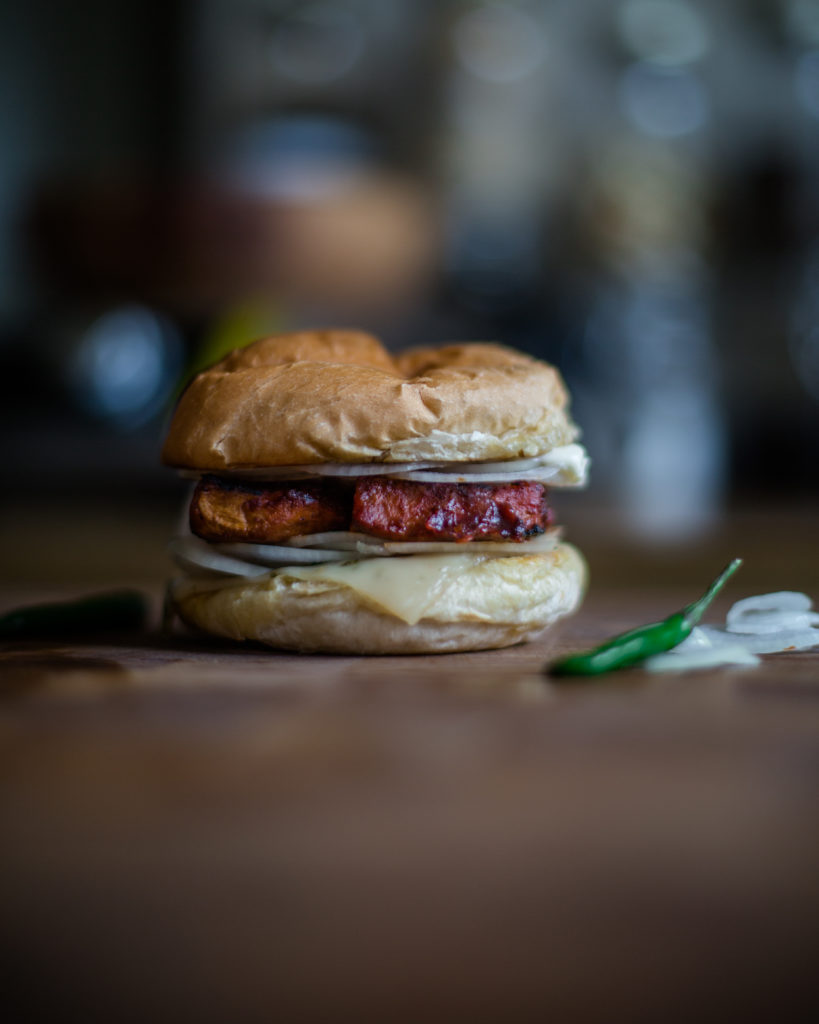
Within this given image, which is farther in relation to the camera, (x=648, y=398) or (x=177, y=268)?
(x=648, y=398)

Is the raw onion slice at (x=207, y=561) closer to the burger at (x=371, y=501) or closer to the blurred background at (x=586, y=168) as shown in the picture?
the burger at (x=371, y=501)

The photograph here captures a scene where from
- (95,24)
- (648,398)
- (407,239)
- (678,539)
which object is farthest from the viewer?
(95,24)

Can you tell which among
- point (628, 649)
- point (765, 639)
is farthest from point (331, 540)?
point (765, 639)

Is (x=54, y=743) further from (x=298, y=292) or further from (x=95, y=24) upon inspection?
(x=95, y=24)

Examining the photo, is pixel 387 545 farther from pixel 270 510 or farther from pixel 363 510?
pixel 270 510

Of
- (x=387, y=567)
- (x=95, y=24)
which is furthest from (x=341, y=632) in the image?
(x=95, y=24)

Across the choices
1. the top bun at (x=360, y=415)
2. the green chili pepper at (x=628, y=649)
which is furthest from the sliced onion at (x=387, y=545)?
the green chili pepper at (x=628, y=649)

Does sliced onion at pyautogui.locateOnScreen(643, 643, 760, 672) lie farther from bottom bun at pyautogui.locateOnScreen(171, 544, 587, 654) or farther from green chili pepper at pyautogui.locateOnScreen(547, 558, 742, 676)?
bottom bun at pyautogui.locateOnScreen(171, 544, 587, 654)

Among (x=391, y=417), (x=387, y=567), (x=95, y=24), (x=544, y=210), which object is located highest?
(x=95, y=24)
